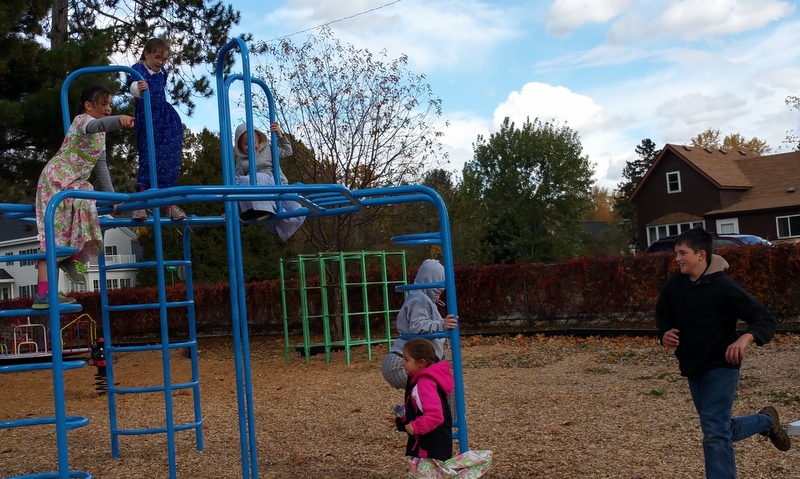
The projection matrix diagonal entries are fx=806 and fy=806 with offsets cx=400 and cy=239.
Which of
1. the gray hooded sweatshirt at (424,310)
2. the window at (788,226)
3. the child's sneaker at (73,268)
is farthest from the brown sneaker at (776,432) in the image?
the window at (788,226)

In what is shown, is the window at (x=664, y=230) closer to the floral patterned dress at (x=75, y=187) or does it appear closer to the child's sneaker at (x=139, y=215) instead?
the child's sneaker at (x=139, y=215)

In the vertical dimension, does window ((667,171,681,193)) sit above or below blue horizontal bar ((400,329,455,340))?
above

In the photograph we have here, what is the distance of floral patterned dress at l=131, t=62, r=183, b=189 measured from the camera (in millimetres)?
4875

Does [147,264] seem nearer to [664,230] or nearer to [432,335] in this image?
[432,335]

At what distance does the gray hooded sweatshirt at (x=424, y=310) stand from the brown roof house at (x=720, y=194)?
31.0m

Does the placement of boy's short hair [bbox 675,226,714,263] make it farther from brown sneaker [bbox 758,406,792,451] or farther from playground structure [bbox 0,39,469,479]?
playground structure [bbox 0,39,469,479]

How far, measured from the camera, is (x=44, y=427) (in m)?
7.57

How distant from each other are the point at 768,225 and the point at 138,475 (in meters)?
32.4

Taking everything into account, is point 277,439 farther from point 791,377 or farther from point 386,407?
point 791,377

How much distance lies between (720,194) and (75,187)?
3395 cm

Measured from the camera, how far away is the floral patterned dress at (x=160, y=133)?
4.88 metres

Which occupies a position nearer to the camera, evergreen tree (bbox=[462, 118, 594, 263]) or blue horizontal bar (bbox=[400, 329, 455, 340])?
blue horizontal bar (bbox=[400, 329, 455, 340])

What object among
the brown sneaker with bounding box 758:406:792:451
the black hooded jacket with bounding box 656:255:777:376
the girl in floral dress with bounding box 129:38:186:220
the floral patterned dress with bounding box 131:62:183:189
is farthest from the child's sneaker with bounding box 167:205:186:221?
the brown sneaker with bounding box 758:406:792:451

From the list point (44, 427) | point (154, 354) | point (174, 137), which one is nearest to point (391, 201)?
point (174, 137)
